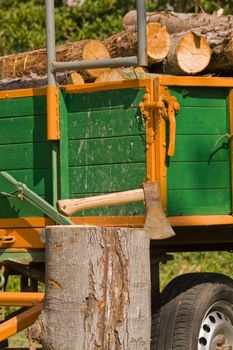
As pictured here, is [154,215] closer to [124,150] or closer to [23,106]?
[124,150]

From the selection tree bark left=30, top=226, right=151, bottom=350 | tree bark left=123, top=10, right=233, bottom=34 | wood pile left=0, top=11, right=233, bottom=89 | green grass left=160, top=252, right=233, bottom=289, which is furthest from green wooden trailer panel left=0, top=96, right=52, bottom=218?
green grass left=160, top=252, right=233, bottom=289

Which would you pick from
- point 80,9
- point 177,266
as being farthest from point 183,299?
point 80,9

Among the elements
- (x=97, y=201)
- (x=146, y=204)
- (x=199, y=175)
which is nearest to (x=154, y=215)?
(x=146, y=204)

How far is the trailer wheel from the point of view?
702 centimetres

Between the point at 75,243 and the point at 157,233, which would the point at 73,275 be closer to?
the point at 75,243

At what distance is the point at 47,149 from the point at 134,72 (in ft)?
2.30

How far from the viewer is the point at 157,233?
21.8 feet

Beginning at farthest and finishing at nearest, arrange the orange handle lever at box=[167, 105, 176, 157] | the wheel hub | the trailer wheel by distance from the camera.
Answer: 1. the wheel hub
2. the trailer wheel
3. the orange handle lever at box=[167, 105, 176, 157]

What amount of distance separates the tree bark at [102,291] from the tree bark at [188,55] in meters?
1.39

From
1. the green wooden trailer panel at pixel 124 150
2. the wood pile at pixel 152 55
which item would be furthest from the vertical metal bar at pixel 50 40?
the wood pile at pixel 152 55

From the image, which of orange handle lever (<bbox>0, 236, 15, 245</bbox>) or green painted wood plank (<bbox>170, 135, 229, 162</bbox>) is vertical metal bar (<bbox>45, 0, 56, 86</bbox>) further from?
orange handle lever (<bbox>0, 236, 15, 245</bbox>)

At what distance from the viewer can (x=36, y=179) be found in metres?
7.31

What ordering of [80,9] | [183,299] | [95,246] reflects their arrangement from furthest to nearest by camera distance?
[80,9], [183,299], [95,246]

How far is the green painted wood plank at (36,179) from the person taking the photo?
7266mm
